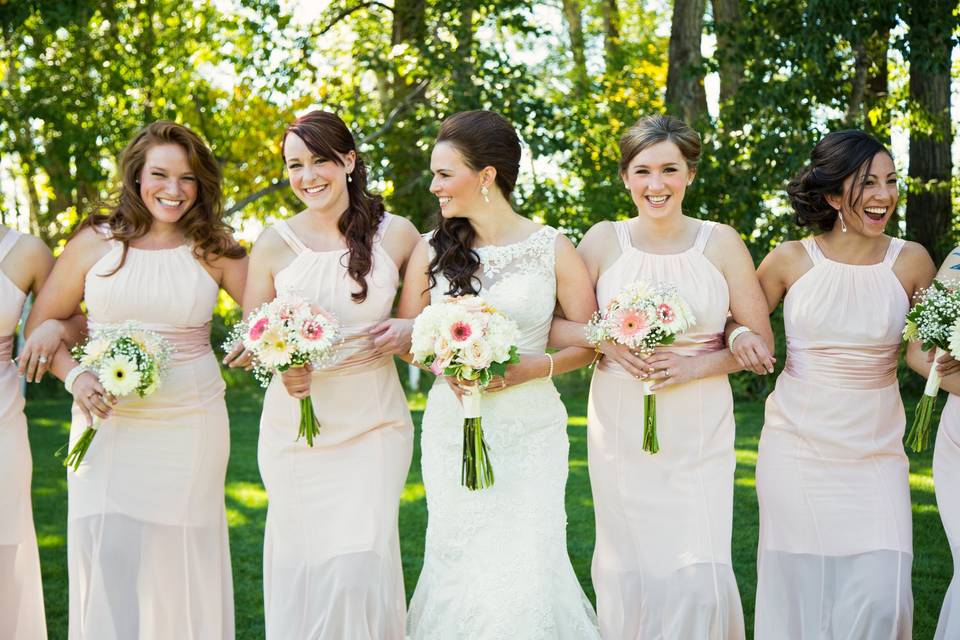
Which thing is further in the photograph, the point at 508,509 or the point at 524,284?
the point at 524,284

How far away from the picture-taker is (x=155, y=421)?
5.77 metres

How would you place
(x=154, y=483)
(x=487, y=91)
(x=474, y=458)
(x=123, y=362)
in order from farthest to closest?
(x=487, y=91), (x=154, y=483), (x=123, y=362), (x=474, y=458)

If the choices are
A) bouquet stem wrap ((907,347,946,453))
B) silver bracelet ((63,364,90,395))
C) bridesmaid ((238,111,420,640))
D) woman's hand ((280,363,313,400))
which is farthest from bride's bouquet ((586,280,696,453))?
silver bracelet ((63,364,90,395))

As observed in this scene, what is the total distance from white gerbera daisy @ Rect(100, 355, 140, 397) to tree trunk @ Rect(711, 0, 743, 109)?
25.4 feet

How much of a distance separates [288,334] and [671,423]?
188 centimetres

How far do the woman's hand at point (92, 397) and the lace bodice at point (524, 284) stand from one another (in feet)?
5.43

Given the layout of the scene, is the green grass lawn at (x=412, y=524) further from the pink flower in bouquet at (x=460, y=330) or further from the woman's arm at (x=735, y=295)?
the pink flower in bouquet at (x=460, y=330)

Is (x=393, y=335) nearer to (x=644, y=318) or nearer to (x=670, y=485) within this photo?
(x=644, y=318)

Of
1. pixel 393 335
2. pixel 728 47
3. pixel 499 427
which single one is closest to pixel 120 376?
pixel 393 335

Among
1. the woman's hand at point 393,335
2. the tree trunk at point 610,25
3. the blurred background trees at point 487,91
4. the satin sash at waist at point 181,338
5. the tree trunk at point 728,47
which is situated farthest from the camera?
the tree trunk at point 610,25

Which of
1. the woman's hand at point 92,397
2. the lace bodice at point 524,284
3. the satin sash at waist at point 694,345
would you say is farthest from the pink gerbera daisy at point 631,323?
the woman's hand at point 92,397

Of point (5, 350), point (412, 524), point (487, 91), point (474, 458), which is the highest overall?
point (487, 91)

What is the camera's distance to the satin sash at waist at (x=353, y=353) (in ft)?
18.1

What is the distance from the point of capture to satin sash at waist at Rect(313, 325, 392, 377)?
18.1 feet
